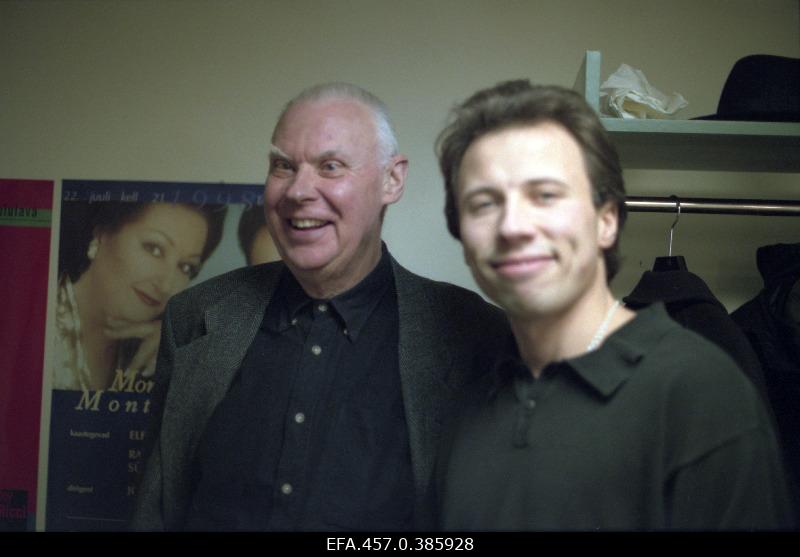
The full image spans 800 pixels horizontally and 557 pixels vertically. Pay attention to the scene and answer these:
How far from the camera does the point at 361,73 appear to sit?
185 cm

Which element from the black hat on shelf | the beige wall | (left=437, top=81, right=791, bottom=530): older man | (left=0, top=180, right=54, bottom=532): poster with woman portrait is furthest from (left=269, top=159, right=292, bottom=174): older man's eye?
(left=0, top=180, right=54, bottom=532): poster with woman portrait

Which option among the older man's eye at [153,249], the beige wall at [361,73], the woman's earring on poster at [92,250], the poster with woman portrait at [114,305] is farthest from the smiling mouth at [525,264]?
the woman's earring on poster at [92,250]

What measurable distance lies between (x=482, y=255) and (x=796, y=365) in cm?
78

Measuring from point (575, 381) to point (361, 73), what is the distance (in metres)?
1.24

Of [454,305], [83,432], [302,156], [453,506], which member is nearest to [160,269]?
[83,432]

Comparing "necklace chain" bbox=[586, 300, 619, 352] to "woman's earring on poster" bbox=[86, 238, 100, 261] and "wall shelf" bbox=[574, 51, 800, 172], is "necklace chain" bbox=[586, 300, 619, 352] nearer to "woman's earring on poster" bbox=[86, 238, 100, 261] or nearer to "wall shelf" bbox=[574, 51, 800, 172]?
"wall shelf" bbox=[574, 51, 800, 172]

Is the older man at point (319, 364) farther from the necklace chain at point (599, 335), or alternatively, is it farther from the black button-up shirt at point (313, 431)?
the necklace chain at point (599, 335)

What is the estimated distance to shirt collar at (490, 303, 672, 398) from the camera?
82 centimetres

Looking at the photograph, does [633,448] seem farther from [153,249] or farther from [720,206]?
[153,249]

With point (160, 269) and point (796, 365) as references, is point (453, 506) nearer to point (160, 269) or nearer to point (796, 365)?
point (796, 365)

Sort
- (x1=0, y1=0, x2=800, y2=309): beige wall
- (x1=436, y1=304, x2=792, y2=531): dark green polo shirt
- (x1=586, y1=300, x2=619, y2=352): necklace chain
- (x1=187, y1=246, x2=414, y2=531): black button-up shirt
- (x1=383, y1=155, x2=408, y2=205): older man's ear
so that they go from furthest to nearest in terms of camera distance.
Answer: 1. (x1=0, y1=0, x2=800, y2=309): beige wall
2. (x1=383, y1=155, x2=408, y2=205): older man's ear
3. (x1=187, y1=246, x2=414, y2=531): black button-up shirt
4. (x1=586, y1=300, x2=619, y2=352): necklace chain
5. (x1=436, y1=304, x2=792, y2=531): dark green polo shirt

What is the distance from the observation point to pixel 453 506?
0.91 metres

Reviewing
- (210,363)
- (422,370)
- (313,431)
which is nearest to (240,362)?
(210,363)

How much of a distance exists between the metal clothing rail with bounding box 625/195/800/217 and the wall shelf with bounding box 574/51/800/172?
0.36ft
